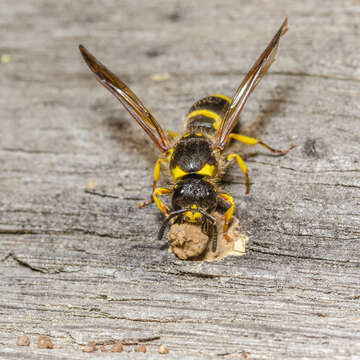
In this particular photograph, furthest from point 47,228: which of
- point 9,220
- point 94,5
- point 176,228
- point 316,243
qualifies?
point 94,5

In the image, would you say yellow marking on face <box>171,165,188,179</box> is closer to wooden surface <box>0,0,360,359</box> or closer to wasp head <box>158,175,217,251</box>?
wasp head <box>158,175,217,251</box>

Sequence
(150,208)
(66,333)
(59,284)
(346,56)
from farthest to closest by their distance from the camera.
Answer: (346,56) → (150,208) → (59,284) → (66,333)

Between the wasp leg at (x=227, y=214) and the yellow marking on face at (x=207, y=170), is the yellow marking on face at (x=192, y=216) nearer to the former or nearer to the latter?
the wasp leg at (x=227, y=214)

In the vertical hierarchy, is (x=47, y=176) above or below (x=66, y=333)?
above

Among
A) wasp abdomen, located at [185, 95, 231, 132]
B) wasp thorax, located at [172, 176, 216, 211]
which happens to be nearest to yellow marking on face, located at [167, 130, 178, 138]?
wasp abdomen, located at [185, 95, 231, 132]

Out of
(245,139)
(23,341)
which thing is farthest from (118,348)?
(245,139)

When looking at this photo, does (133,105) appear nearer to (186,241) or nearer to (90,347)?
(186,241)

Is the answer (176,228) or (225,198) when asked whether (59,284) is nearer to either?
(176,228)
